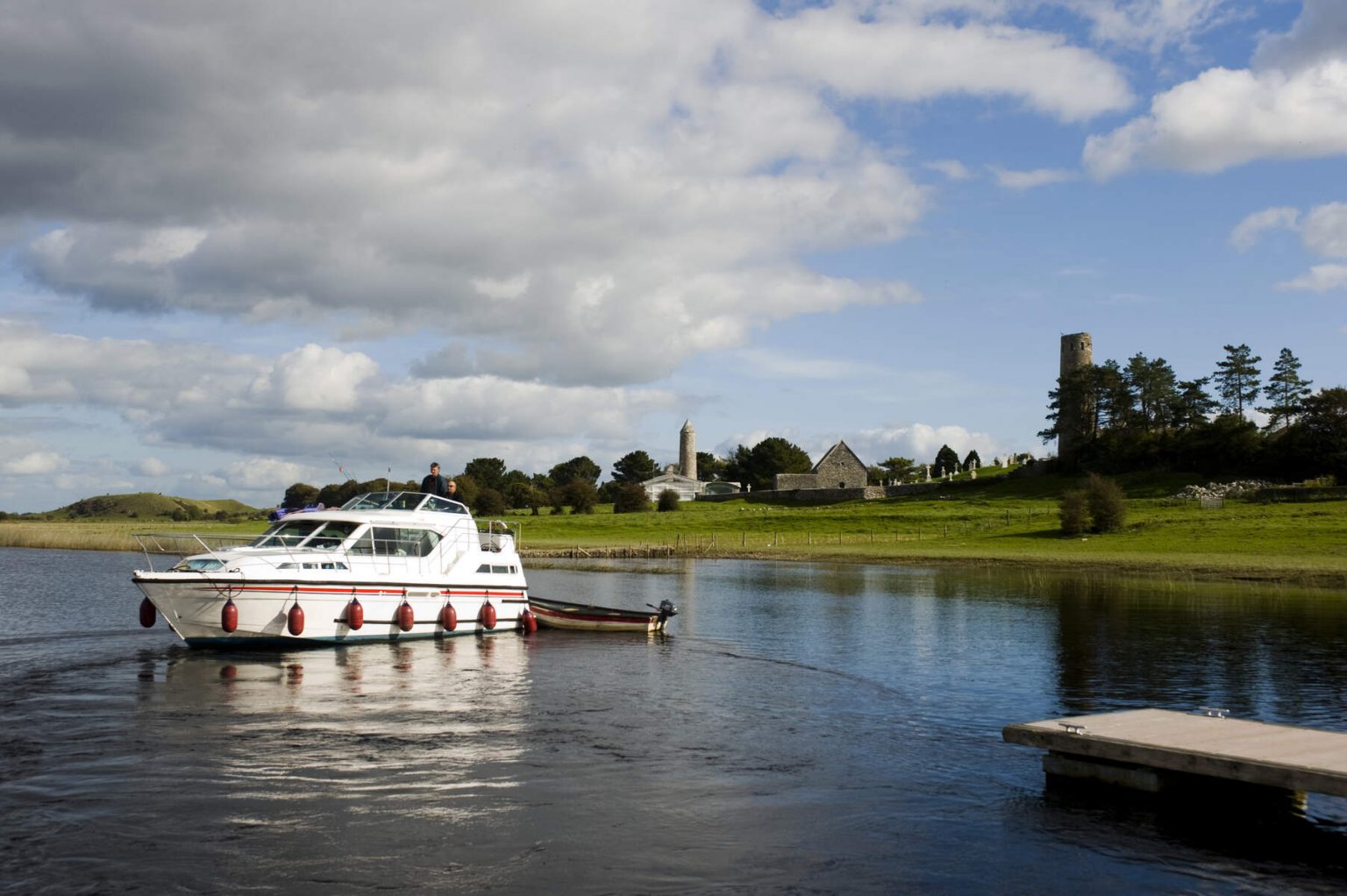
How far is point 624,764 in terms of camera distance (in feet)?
59.2

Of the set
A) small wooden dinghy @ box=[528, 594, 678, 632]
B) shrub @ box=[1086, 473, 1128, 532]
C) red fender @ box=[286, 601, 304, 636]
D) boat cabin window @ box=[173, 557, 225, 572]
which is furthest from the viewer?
Answer: shrub @ box=[1086, 473, 1128, 532]

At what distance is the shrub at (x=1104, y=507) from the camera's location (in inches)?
3162

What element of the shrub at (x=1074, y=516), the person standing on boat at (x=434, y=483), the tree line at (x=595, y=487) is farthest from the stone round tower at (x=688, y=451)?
the person standing on boat at (x=434, y=483)

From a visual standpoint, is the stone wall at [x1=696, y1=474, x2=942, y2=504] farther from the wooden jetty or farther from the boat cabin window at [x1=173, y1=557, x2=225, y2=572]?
the wooden jetty

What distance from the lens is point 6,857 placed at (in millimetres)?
12867

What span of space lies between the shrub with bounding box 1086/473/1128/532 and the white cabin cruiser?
56.4m

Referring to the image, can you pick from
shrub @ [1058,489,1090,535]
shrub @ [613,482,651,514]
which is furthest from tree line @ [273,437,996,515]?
shrub @ [1058,489,1090,535]

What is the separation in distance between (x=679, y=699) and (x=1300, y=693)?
45.7 feet

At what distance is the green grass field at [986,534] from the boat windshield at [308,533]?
1739cm

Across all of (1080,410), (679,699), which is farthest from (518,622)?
(1080,410)

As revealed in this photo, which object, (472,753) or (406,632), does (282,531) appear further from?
(472,753)

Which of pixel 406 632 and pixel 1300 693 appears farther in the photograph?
pixel 406 632

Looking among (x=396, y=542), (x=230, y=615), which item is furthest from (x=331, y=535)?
(x=230, y=615)

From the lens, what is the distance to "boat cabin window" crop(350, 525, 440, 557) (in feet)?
106
